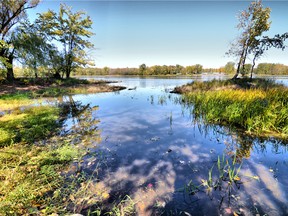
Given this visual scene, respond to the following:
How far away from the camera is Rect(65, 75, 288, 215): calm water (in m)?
Result: 2.41

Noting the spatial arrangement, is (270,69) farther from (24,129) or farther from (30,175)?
(30,175)

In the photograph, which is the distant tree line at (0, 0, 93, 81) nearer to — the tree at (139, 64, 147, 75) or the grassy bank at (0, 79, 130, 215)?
the grassy bank at (0, 79, 130, 215)

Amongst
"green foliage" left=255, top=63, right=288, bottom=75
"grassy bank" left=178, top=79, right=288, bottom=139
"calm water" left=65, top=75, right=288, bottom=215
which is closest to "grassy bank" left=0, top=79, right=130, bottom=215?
"calm water" left=65, top=75, right=288, bottom=215

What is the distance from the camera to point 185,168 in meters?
3.41

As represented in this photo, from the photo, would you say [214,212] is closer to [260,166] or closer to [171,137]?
[260,166]

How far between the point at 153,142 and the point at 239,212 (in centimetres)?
289

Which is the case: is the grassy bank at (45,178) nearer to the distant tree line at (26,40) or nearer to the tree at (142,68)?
the distant tree line at (26,40)

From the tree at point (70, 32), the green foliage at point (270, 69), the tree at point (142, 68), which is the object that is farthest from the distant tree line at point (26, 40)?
the green foliage at point (270, 69)

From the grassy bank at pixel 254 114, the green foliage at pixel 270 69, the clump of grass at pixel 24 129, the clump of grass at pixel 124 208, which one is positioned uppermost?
the green foliage at pixel 270 69

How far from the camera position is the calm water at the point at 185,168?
2406 millimetres

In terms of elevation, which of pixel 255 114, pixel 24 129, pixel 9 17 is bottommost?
pixel 24 129

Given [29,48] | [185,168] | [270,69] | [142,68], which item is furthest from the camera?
[142,68]

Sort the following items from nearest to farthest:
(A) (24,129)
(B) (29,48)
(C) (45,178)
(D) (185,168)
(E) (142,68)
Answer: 1. (C) (45,178)
2. (D) (185,168)
3. (A) (24,129)
4. (B) (29,48)
5. (E) (142,68)

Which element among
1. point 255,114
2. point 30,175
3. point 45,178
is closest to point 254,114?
point 255,114
